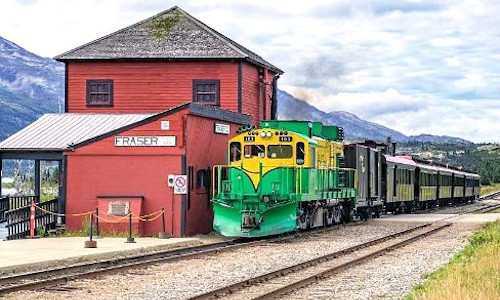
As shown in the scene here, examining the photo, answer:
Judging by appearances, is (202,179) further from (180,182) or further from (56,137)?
(56,137)

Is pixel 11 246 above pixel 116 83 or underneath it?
underneath

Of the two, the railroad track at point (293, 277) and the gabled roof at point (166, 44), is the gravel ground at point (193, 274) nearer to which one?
the railroad track at point (293, 277)

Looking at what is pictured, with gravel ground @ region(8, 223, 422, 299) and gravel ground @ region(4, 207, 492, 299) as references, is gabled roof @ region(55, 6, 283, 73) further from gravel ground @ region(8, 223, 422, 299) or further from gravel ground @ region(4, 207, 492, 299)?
gravel ground @ region(8, 223, 422, 299)

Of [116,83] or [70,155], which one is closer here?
[70,155]

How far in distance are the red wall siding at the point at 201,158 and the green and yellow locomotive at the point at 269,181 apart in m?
0.88

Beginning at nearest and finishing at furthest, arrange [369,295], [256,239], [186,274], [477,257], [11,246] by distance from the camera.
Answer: [369,295] → [186,274] → [477,257] → [11,246] → [256,239]

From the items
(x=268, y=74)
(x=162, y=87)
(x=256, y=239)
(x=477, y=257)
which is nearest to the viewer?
(x=477, y=257)

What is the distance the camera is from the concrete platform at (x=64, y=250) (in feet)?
62.9

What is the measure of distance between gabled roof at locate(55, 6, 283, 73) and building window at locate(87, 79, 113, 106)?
1.14 m

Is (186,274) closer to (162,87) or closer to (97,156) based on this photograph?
(97,156)

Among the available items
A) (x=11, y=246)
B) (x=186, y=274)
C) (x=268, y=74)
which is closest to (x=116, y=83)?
(x=268, y=74)

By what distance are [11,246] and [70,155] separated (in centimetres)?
606

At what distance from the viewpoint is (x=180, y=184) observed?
28000mm

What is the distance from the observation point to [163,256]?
21.8m
